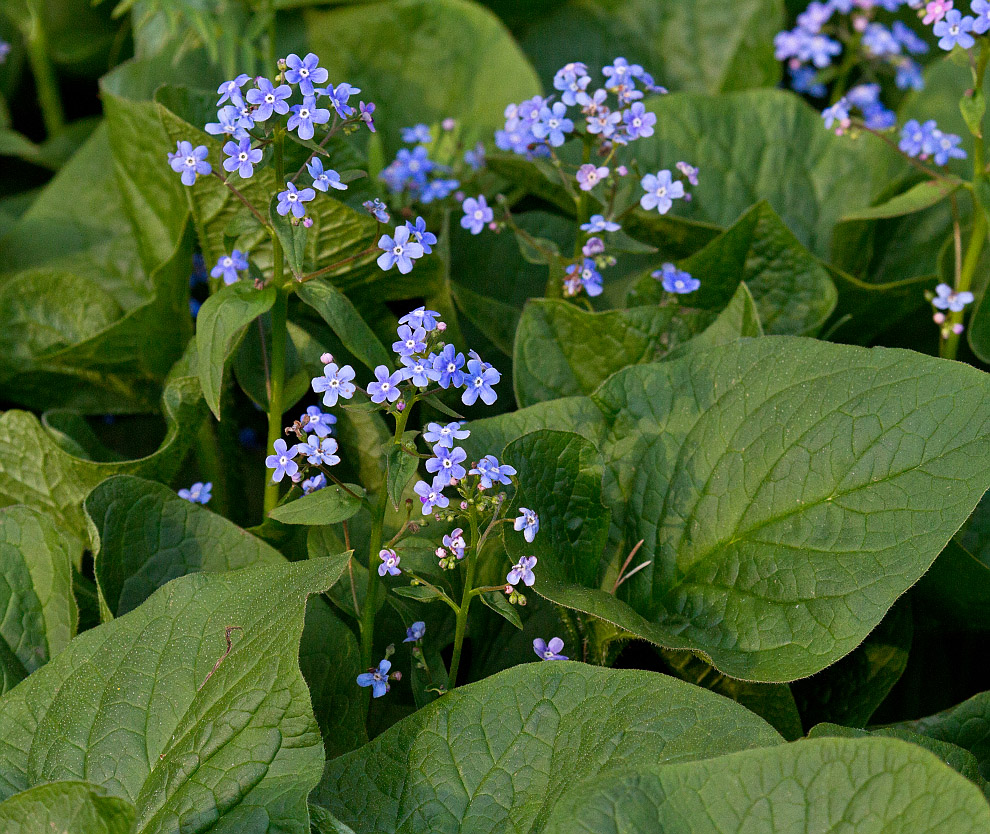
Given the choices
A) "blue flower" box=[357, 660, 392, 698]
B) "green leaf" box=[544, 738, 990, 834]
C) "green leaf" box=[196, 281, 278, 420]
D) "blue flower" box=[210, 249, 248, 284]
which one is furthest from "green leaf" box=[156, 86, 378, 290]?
"green leaf" box=[544, 738, 990, 834]

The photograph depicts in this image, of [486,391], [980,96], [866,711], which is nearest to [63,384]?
[486,391]

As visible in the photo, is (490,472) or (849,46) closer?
(490,472)

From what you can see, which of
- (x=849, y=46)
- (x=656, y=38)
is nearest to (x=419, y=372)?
(x=849, y=46)

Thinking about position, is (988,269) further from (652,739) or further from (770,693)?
(652,739)

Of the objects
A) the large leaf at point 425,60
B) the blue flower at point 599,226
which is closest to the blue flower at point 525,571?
the blue flower at point 599,226

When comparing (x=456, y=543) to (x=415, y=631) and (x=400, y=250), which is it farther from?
(x=400, y=250)

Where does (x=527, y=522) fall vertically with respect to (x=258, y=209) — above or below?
below
